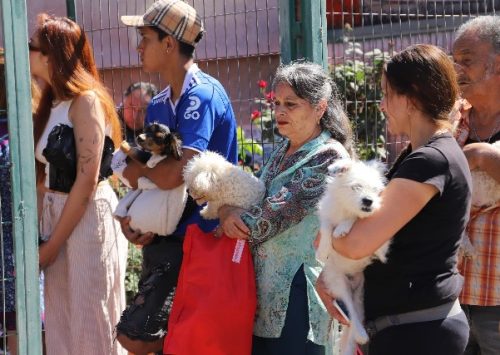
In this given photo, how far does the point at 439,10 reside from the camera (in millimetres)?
5516

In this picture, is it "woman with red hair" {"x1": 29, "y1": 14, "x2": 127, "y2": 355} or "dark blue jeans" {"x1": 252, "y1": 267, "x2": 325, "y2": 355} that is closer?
"dark blue jeans" {"x1": 252, "y1": 267, "x2": 325, "y2": 355}

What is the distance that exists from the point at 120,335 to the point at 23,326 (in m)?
0.46

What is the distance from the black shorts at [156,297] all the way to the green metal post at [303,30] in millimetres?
1234

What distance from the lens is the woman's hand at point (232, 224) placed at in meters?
3.56

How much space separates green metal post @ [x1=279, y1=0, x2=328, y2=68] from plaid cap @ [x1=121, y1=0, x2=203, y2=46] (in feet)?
1.77

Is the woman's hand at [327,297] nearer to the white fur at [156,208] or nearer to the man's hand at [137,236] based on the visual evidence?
the white fur at [156,208]

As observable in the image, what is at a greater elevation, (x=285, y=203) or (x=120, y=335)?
(x=285, y=203)

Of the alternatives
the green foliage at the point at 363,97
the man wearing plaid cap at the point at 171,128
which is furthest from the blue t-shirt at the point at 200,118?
the green foliage at the point at 363,97

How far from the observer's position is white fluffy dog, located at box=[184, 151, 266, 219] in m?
3.66

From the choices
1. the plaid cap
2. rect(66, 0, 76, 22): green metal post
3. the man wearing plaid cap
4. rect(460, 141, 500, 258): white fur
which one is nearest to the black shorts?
the man wearing plaid cap

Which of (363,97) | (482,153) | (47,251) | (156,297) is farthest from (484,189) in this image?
(47,251)

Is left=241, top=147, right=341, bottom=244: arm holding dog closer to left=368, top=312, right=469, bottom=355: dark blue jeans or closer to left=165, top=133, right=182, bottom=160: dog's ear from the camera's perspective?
left=165, top=133, right=182, bottom=160: dog's ear

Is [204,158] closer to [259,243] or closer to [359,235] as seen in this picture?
[259,243]

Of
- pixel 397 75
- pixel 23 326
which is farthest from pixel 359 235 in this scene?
pixel 23 326
